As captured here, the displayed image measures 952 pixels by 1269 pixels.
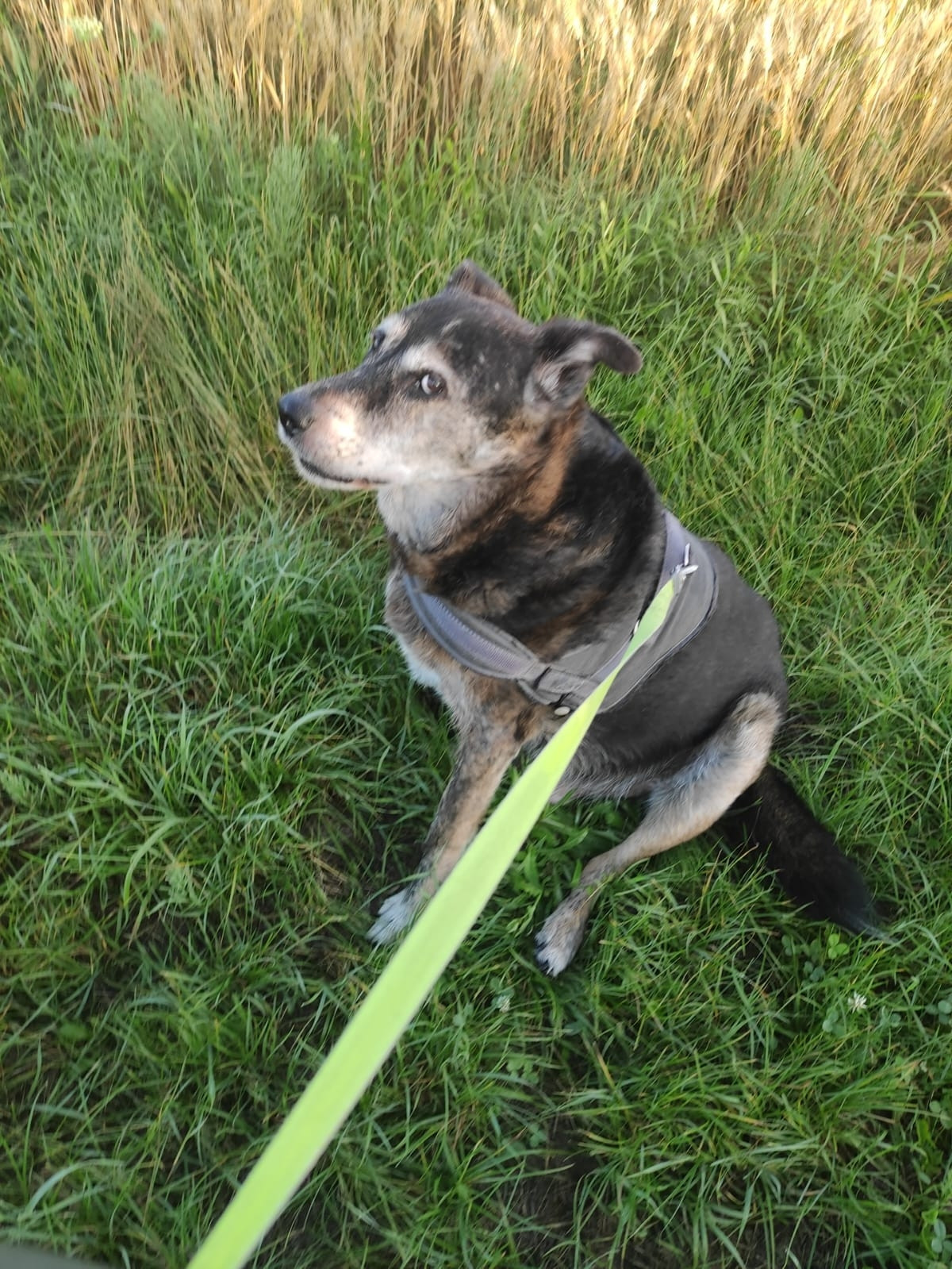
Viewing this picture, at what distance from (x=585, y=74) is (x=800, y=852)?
3.36 meters

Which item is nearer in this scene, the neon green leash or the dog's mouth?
the neon green leash

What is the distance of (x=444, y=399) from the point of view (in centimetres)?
197

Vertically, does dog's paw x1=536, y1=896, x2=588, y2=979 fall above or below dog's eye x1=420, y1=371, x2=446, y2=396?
below

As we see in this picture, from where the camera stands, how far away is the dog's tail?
2105 millimetres

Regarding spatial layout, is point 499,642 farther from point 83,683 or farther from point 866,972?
point 866,972

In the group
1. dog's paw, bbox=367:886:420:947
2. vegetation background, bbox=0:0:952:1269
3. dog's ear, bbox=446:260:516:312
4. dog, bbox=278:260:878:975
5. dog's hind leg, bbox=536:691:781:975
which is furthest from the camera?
dog's ear, bbox=446:260:516:312

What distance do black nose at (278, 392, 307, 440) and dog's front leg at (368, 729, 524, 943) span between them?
93cm

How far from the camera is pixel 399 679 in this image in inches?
99.0

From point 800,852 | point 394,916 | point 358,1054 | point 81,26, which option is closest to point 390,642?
point 394,916

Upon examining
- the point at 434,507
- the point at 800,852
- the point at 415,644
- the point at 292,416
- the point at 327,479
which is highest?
the point at 292,416

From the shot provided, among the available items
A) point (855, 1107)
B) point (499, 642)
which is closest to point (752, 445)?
point (499, 642)

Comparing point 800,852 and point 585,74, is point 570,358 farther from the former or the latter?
point 585,74

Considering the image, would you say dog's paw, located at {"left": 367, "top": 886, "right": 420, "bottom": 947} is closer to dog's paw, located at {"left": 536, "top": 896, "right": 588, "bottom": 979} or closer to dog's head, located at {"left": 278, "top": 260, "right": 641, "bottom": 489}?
dog's paw, located at {"left": 536, "top": 896, "right": 588, "bottom": 979}

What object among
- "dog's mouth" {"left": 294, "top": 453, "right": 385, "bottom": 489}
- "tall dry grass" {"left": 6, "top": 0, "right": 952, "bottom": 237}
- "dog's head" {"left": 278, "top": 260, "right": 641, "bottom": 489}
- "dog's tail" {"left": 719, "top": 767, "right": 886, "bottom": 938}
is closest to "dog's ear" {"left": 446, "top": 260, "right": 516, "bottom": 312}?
"dog's head" {"left": 278, "top": 260, "right": 641, "bottom": 489}
